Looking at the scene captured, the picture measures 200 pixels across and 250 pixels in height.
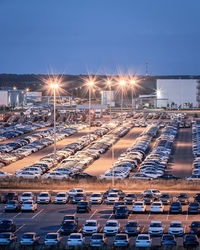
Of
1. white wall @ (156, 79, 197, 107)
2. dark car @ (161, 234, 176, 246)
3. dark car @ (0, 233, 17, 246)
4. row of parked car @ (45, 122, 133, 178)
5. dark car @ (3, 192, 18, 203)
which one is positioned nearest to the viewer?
dark car @ (161, 234, 176, 246)

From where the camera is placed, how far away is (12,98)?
114562 millimetres

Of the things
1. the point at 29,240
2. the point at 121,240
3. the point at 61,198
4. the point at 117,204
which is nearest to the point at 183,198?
the point at 117,204

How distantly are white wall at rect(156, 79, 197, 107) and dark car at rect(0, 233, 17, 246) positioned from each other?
8776 centimetres

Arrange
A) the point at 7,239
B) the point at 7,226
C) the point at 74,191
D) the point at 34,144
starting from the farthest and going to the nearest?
the point at 34,144, the point at 74,191, the point at 7,226, the point at 7,239

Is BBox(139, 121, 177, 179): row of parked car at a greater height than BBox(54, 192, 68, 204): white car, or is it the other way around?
BBox(139, 121, 177, 179): row of parked car

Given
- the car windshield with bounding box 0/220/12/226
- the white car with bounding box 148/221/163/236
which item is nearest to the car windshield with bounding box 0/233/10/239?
the car windshield with bounding box 0/220/12/226

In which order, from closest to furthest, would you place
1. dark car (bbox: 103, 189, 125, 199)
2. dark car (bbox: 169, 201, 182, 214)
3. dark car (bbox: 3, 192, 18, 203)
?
1. dark car (bbox: 169, 201, 182, 214)
2. dark car (bbox: 3, 192, 18, 203)
3. dark car (bbox: 103, 189, 125, 199)

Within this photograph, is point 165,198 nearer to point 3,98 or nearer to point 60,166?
point 60,166

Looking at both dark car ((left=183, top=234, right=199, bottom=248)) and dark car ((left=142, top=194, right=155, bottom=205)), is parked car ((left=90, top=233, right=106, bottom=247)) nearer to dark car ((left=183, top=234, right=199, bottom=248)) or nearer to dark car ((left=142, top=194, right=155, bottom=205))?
dark car ((left=183, top=234, right=199, bottom=248))

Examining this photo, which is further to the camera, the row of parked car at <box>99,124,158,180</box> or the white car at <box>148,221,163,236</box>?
the row of parked car at <box>99,124,158,180</box>

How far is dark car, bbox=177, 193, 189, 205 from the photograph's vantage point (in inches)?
1110

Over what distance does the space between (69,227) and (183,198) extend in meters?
7.96

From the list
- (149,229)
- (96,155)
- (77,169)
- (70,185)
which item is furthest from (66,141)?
(149,229)

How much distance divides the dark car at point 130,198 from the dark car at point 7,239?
338 inches
